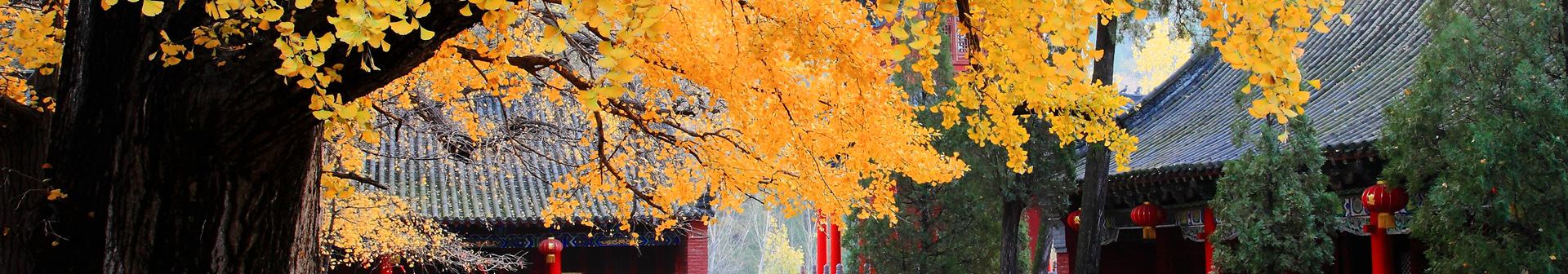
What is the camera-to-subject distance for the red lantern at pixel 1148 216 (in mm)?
11844

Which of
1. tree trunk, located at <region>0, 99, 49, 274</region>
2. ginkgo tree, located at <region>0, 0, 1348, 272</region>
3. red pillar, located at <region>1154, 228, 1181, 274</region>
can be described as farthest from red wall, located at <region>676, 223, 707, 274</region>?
tree trunk, located at <region>0, 99, 49, 274</region>

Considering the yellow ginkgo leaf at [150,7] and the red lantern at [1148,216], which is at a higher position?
the red lantern at [1148,216]

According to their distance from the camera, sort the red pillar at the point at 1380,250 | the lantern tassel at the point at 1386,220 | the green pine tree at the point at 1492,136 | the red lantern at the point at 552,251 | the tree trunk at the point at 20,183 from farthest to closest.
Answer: the red lantern at the point at 552,251 → the red pillar at the point at 1380,250 → the lantern tassel at the point at 1386,220 → the green pine tree at the point at 1492,136 → the tree trunk at the point at 20,183

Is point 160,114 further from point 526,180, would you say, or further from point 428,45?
point 526,180

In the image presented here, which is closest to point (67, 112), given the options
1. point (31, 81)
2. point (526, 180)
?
point (31, 81)

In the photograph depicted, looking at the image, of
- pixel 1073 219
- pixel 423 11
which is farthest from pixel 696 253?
pixel 423 11

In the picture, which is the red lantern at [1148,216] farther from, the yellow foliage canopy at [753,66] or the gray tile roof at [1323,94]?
the yellow foliage canopy at [753,66]

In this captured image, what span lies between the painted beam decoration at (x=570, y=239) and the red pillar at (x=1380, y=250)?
25.4ft

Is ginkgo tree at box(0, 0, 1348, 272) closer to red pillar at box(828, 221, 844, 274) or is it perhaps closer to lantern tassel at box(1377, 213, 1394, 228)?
lantern tassel at box(1377, 213, 1394, 228)

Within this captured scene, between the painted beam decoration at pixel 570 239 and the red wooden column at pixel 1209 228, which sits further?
the painted beam decoration at pixel 570 239

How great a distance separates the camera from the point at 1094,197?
11.3 metres

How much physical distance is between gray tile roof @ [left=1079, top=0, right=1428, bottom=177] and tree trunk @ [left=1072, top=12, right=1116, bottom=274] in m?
0.21

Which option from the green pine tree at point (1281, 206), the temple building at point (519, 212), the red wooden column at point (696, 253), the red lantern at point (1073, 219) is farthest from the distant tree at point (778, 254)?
the green pine tree at point (1281, 206)

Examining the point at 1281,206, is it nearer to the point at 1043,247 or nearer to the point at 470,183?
the point at 1043,247
